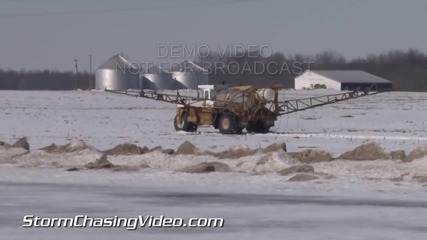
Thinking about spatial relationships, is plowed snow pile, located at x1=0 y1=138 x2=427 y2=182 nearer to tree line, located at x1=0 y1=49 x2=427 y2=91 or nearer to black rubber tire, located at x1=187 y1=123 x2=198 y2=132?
black rubber tire, located at x1=187 y1=123 x2=198 y2=132

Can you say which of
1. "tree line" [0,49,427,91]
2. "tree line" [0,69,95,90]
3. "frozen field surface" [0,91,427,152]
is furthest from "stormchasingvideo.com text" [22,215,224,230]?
"tree line" [0,69,95,90]

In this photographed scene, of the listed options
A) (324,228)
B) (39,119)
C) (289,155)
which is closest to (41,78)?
(39,119)

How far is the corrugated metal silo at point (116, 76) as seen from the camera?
125 m

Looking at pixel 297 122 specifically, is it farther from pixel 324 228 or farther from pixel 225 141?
pixel 324 228

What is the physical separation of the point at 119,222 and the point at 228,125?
28020mm

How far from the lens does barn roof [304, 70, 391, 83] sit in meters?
134

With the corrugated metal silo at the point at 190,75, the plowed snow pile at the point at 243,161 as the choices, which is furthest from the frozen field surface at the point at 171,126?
the corrugated metal silo at the point at 190,75

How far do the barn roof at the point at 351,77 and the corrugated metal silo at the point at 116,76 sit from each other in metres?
26.8

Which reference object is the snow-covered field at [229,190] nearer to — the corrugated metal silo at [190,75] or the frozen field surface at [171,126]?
the frozen field surface at [171,126]

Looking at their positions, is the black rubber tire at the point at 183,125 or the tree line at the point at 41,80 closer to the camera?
the black rubber tire at the point at 183,125

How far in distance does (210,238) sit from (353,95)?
1383 inches

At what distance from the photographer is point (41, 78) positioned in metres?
176

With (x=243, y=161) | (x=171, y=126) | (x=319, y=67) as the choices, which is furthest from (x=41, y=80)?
(x=243, y=161)

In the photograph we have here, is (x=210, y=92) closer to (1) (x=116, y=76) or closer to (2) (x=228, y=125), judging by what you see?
(2) (x=228, y=125)
